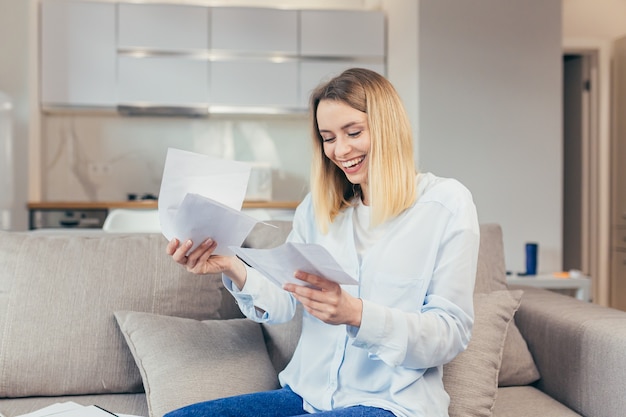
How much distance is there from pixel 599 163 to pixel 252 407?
184 inches

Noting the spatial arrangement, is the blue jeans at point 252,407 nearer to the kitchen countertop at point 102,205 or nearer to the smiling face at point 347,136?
the smiling face at point 347,136

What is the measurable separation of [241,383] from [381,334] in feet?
1.68

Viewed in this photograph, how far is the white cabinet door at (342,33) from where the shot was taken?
5168 millimetres

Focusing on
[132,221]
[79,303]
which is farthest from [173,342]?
[132,221]

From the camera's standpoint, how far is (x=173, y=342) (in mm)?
1673

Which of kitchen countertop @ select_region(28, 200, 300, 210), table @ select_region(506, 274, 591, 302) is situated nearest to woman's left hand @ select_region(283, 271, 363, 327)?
table @ select_region(506, 274, 591, 302)

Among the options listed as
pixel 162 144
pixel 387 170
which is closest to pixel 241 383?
pixel 387 170

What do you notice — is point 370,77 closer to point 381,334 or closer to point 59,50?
point 381,334

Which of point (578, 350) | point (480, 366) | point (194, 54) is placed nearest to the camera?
point (480, 366)

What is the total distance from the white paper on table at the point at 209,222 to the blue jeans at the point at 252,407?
32 cm

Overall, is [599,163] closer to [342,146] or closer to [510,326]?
[510,326]

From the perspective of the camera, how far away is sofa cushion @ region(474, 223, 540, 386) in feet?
6.13

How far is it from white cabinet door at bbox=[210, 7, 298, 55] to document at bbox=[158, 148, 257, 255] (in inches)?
152

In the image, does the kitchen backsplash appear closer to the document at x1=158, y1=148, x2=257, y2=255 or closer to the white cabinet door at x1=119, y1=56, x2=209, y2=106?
the white cabinet door at x1=119, y1=56, x2=209, y2=106
